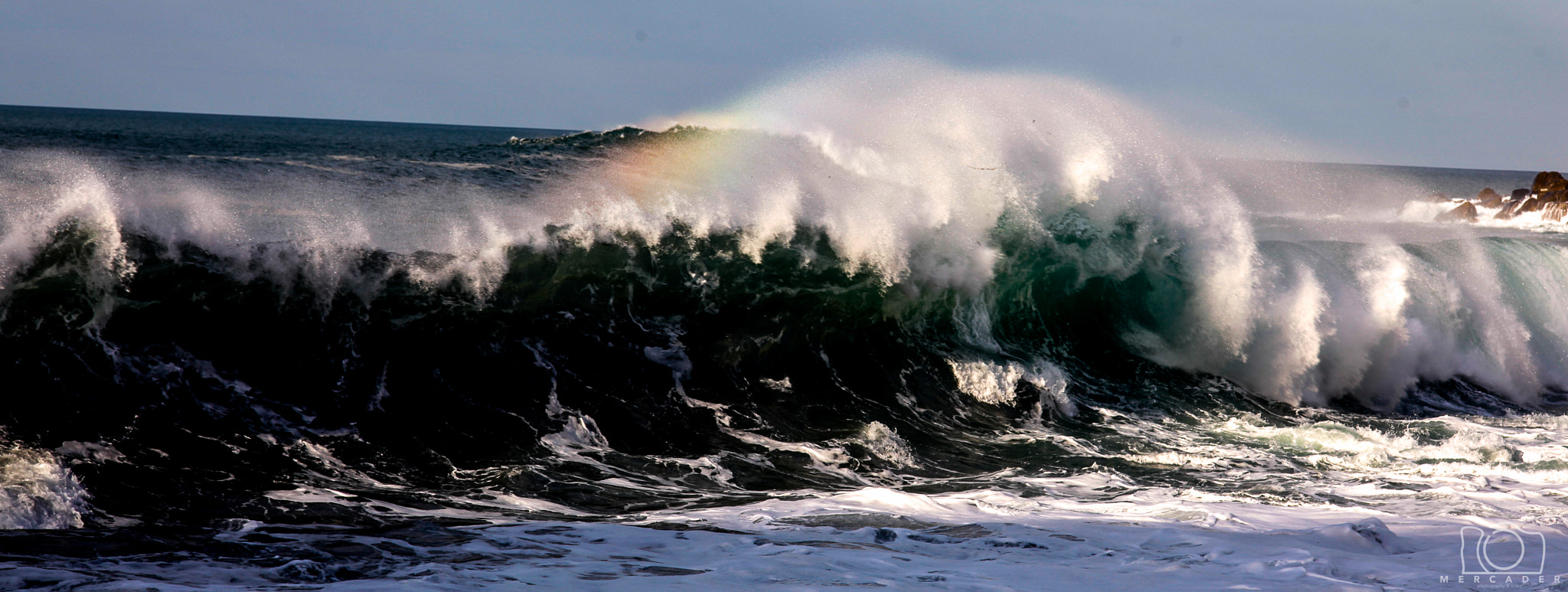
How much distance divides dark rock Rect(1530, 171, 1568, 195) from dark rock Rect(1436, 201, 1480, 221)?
245 cm

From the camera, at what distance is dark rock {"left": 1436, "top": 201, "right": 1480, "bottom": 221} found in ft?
124

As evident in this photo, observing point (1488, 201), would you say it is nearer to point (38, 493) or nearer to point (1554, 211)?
point (1554, 211)

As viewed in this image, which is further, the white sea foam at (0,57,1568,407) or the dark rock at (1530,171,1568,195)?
the dark rock at (1530,171,1568,195)

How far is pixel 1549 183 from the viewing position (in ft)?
125

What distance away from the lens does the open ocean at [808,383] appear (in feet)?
15.5

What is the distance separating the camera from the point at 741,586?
409 centimetres

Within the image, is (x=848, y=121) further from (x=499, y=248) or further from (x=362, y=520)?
(x=362, y=520)

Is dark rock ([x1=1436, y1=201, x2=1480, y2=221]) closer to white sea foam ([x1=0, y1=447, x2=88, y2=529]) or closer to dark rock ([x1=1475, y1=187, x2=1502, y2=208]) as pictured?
dark rock ([x1=1475, y1=187, x2=1502, y2=208])

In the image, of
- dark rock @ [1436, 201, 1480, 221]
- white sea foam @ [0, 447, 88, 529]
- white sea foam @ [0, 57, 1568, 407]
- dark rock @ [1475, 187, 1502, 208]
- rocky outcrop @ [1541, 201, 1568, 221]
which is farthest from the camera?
dark rock @ [1475, 187, 1502, 208]

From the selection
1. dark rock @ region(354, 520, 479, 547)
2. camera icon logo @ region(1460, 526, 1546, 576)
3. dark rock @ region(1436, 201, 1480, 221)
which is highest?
dark rock @ region(1436, 201, 1480, 221)

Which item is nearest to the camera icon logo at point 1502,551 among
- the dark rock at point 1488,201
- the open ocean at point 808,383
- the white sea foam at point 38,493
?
the open ocean at point 808,383

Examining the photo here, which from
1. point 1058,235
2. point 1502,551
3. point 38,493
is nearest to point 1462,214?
point 1058,235

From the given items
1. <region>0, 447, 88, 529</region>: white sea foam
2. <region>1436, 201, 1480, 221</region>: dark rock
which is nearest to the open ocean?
<region>0, 447, 88, 529</region>: white sea foam

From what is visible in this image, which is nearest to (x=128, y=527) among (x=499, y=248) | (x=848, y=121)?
(x=499, y=248)
